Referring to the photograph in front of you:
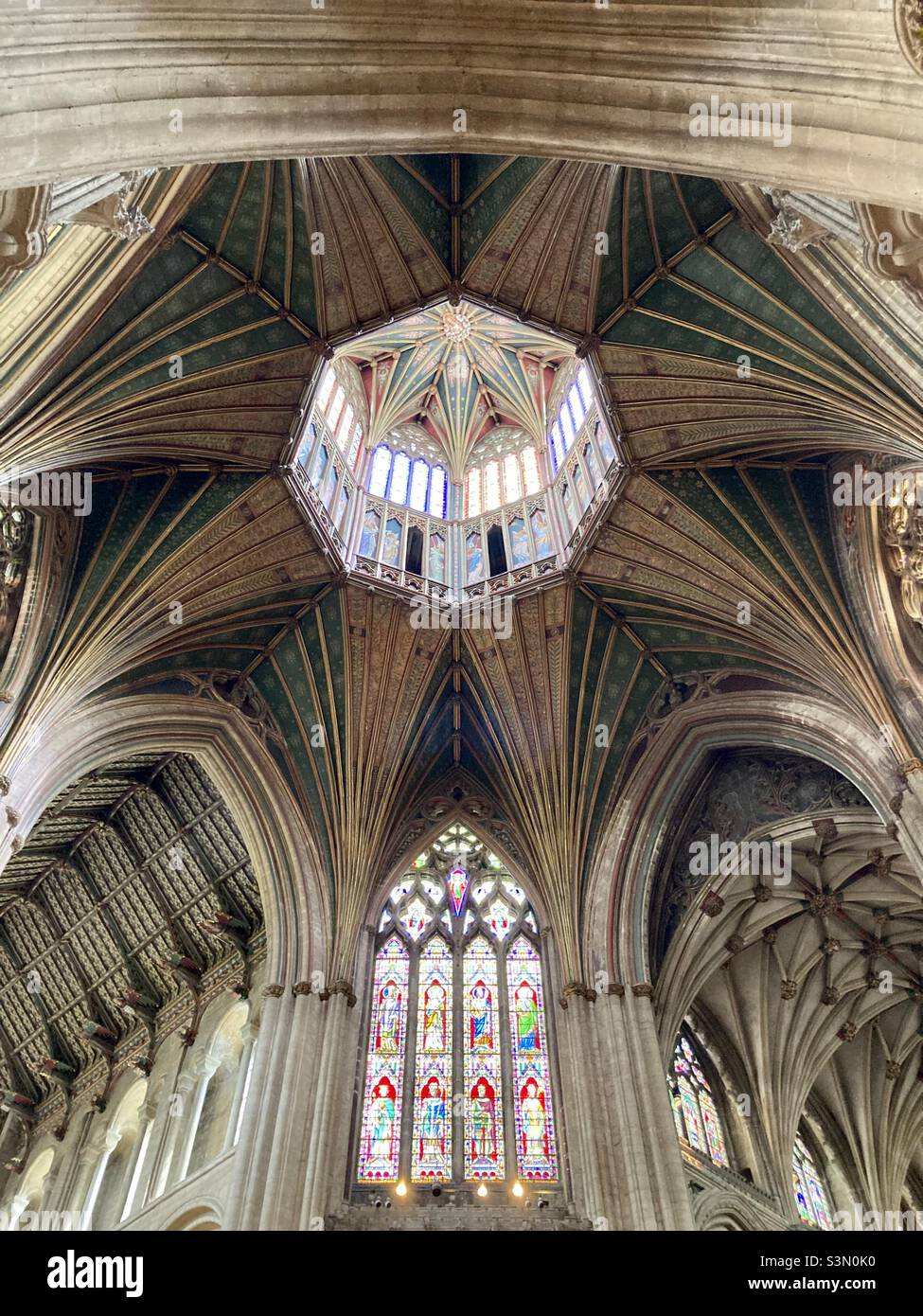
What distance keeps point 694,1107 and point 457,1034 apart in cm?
541

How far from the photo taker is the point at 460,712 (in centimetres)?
1948

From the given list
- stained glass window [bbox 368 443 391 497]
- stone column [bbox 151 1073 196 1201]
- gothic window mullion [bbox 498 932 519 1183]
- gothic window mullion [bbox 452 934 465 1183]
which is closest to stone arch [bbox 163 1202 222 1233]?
stone column [bbox 151 1073 196 1201]

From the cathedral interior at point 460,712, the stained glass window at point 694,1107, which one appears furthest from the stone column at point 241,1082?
the stained glass window at point 694,1107

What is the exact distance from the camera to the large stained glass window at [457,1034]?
47.0 ft

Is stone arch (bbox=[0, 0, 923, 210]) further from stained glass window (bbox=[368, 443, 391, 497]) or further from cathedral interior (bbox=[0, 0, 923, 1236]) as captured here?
stained glass window (bbox=[368, 443, 391, 497])

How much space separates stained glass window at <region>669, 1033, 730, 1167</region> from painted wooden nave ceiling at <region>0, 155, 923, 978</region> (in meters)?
4.17

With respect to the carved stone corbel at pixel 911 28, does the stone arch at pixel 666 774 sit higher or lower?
higher

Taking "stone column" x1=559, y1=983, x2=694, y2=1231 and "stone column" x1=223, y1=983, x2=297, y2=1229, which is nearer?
"stone column" x1=223, y1=983, x2=297, y2=1229

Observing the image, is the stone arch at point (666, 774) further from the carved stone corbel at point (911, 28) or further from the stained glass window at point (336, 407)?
the carved stone corbel at point (911, 28)

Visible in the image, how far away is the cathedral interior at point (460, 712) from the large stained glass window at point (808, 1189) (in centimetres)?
17

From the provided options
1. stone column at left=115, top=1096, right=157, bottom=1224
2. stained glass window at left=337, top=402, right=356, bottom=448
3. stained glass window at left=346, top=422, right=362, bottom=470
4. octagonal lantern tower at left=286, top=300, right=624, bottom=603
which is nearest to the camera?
stone column at left=115, top=1096, right=157, bottom=1224

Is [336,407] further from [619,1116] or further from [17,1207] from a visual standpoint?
[17,1207]

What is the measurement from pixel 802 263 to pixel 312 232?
735 centimetres

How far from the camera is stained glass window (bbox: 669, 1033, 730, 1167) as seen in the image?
57.9 ft
